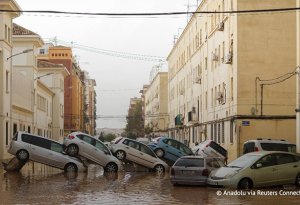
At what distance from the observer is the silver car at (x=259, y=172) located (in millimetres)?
21359

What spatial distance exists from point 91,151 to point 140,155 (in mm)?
2907

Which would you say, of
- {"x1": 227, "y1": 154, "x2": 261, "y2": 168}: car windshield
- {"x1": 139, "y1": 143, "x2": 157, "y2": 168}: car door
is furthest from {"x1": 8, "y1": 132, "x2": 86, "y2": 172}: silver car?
{"x1": 227, "y1": 154, "x2": 261, "y2": 168}: car windshield

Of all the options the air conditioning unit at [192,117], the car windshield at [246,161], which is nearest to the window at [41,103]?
the air conditioning unit at [192,117]

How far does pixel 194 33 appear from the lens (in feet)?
201

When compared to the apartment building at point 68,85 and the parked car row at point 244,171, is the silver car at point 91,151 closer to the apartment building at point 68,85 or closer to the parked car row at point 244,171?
the parked car row at point 244,171

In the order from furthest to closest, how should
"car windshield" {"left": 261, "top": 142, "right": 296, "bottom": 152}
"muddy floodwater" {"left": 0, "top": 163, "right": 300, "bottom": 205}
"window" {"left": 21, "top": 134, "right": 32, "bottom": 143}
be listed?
"window" {"left": 21, "top": 134, "right": 32, "bottom": 143} < "car windshield" {"left": 261, "top": 142, "right": 296, "bottom": 152} < "muddy floodwater" {"left": 0, "top": 163, "right": 300, "bottom": 205}

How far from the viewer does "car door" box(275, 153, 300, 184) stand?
877 inches

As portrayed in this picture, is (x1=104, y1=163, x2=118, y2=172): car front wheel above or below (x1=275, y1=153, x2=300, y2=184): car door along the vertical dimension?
below

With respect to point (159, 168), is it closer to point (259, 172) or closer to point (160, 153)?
point (160, 153)

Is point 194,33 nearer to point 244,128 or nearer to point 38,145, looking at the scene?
point 244,128

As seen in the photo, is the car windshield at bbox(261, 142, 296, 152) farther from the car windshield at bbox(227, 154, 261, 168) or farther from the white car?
the car windshield at bbox(227, 154, 261, 168)

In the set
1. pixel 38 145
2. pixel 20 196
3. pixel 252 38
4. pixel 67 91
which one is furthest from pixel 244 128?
pixel 67 91

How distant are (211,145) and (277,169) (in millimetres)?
13990

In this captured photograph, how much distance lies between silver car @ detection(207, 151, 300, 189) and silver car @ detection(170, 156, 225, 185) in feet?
1.46
